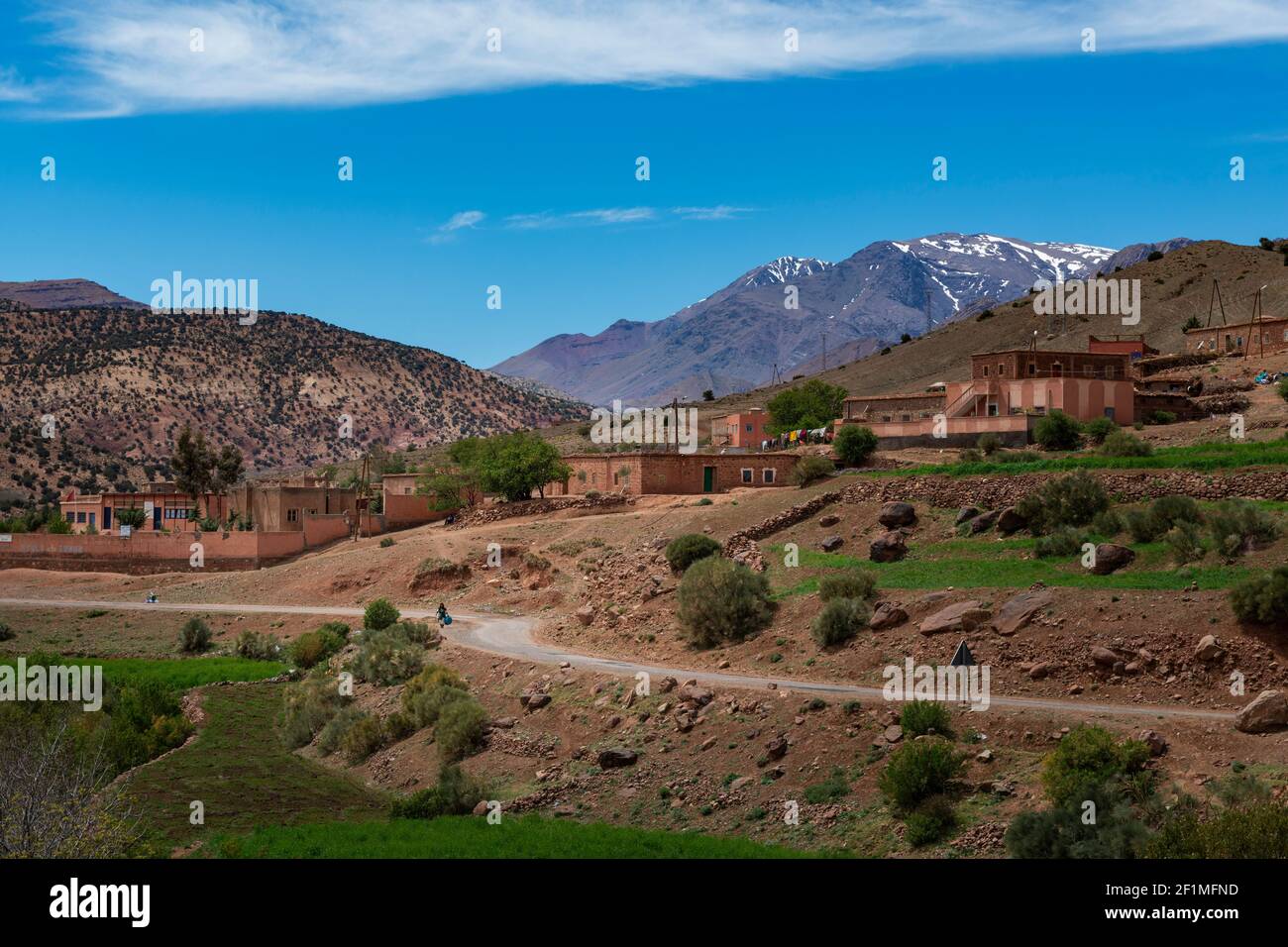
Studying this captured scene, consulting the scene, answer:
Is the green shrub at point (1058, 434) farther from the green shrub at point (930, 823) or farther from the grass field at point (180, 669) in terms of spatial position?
the green shrub at point (930, 823)

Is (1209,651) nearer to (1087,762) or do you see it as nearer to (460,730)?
(1087,762)

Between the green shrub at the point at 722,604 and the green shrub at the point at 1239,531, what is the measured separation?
31.7ft

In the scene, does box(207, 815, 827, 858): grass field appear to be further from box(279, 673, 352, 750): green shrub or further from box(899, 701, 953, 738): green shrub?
box(279, 673, 352, 750): green shrub

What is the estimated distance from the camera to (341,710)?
1253 inches

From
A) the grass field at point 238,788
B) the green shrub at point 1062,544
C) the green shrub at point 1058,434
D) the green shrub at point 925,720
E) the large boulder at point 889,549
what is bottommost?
the grass field at point 238,788

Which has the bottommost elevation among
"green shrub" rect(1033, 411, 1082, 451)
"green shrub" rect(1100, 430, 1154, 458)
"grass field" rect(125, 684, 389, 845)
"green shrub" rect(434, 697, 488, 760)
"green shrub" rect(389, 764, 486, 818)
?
"grass field" rect(125, 684, 389, 845)

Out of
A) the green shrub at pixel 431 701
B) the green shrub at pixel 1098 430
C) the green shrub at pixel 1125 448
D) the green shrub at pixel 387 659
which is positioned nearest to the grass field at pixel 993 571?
the green shrub at pixel 431 701

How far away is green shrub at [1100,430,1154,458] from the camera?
40062 millimetres

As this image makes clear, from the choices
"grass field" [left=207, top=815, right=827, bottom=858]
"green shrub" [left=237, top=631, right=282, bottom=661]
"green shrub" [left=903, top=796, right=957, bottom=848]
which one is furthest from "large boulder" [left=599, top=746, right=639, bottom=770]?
"green shrub" [left=237, top=631, right=282, bottom=661]

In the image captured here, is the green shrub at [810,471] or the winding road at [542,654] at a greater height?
the green shrub at [810,471]

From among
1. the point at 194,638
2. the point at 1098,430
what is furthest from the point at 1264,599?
the point at 194,638

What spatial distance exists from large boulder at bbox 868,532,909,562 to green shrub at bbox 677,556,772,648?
3861mm

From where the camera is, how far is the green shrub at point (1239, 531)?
1022 inches
